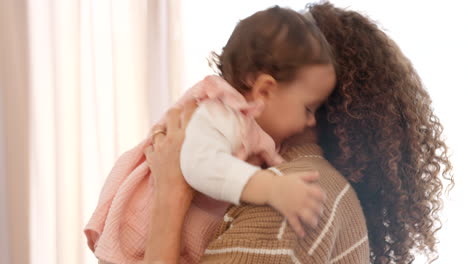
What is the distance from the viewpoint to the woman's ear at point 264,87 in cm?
126

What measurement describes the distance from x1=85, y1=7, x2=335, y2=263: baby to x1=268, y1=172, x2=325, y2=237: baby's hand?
0.07 ft

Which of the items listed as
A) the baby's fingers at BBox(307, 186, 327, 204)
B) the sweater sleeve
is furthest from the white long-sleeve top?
the baby's fingers at BBox(307, 186, 327, 204)

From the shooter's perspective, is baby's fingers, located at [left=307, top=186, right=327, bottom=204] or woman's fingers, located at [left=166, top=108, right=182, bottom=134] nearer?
baby's fingers, located at [left=307, top=186, right=327, bottom=204]

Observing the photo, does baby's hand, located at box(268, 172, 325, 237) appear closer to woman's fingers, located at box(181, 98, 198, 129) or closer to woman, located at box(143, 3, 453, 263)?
woman, located at box(143, 3, 453, 263)

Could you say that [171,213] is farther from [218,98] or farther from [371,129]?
[371,129]

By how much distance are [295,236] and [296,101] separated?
0.93 feet

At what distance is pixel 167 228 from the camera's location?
1225 mm

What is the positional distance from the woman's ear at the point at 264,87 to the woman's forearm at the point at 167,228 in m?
0.24

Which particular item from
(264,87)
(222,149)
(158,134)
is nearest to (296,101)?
(264,87)

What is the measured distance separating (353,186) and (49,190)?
3.94ft

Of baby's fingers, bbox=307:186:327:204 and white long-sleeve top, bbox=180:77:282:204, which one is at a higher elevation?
white long-sleeve top, bbox=180:77:282:204

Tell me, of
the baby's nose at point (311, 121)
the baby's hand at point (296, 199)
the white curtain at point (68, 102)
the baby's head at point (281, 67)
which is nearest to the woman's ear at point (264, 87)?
the baby's head at point (281, 67)

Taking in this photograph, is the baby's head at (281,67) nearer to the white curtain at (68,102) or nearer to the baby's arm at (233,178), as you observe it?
the baby's arm at (233,178)

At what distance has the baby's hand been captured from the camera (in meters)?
1.10
